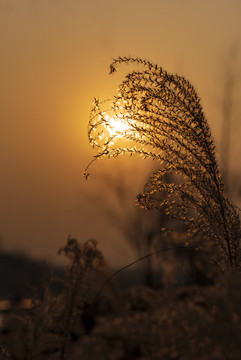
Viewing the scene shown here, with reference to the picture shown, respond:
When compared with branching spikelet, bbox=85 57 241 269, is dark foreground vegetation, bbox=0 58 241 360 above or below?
below

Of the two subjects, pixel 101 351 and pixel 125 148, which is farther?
pixel 125 148

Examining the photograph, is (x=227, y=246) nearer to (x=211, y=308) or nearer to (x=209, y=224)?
(x=209, y=224)

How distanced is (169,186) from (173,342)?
168cm

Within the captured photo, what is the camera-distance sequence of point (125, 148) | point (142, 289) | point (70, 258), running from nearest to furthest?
point (142, 289) < point (70, 258) < point (125, 148)

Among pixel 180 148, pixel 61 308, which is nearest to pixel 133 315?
pixel 61 308

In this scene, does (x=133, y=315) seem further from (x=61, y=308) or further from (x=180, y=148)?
(x=180, y=148)

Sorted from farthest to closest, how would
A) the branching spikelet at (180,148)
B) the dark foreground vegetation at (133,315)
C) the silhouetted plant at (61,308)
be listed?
the branching spikelet at (180,148)
the silhouetted plant at (61,308)
the dark foreground vegetation at (133,315)

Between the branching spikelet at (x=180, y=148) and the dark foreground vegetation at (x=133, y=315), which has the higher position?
the branching spikelet at (x=180, y=148)

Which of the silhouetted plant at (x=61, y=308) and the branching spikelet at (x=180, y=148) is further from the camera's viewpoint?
the branching spikelet at (x=180, y=148)

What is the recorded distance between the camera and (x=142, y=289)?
64 cm

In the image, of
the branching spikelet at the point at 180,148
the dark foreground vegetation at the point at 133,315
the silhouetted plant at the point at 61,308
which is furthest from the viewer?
the branching spikelet at the point at 180,148

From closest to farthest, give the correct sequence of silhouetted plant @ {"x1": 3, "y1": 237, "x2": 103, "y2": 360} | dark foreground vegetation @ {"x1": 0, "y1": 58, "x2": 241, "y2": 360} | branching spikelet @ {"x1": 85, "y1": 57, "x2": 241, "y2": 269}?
dark foreground vegetation @ {"x1": 0, "y1": 58, "x2": 241, "y2": 360} → silhouetted plant @ {"x1": 3, "y1": 237, "x2": 103, "y2": 360} → branching spikelet @ {"x1": 85, "y1": 57, "x2": 241, "y2": 269}

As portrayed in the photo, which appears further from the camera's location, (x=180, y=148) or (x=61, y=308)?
(x=180, y=148)

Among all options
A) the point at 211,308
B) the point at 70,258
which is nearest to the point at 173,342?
the point at 211,308
